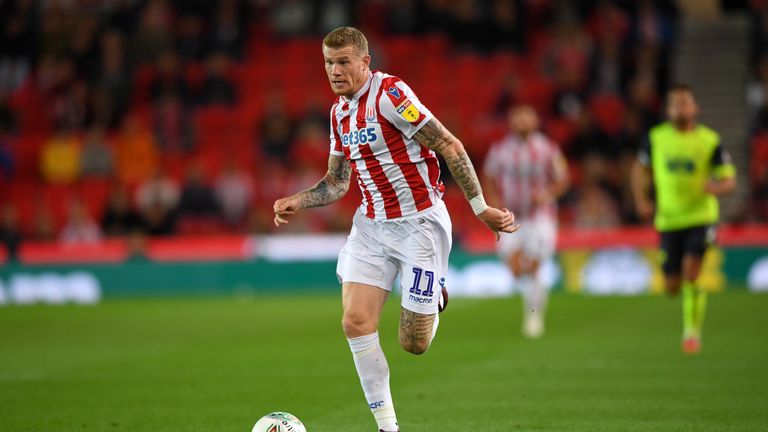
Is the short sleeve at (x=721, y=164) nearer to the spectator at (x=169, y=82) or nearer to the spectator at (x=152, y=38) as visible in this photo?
the spectator at (x=169, y=82)

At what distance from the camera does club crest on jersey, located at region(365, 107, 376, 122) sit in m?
7.02

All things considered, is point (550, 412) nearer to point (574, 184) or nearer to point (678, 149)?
point (678, 149)

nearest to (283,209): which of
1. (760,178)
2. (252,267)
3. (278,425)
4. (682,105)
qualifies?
(278,425)

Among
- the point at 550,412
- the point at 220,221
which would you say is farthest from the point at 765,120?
the point at 550,412

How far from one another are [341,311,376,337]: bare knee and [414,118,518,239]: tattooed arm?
35.6 inches

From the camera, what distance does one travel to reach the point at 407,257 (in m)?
7.08

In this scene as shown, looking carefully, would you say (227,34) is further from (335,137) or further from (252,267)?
(335,137)

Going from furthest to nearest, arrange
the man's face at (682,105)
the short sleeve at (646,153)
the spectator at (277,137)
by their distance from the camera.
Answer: the spectator at (277,137)
the short sleeve at (646,153)
the man's face at (682,105)

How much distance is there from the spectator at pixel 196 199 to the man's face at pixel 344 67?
15.4 meters

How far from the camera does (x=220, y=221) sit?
22281 millimetres

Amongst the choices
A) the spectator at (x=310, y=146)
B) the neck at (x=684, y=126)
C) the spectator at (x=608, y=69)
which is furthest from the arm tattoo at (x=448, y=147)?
the spectator at (x=608, y=69)

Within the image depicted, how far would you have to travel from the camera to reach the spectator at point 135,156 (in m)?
23.4

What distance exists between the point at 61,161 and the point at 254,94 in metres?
4.41

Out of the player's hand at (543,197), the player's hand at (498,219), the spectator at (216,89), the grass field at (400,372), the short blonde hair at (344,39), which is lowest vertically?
the grass field at (400,372)
